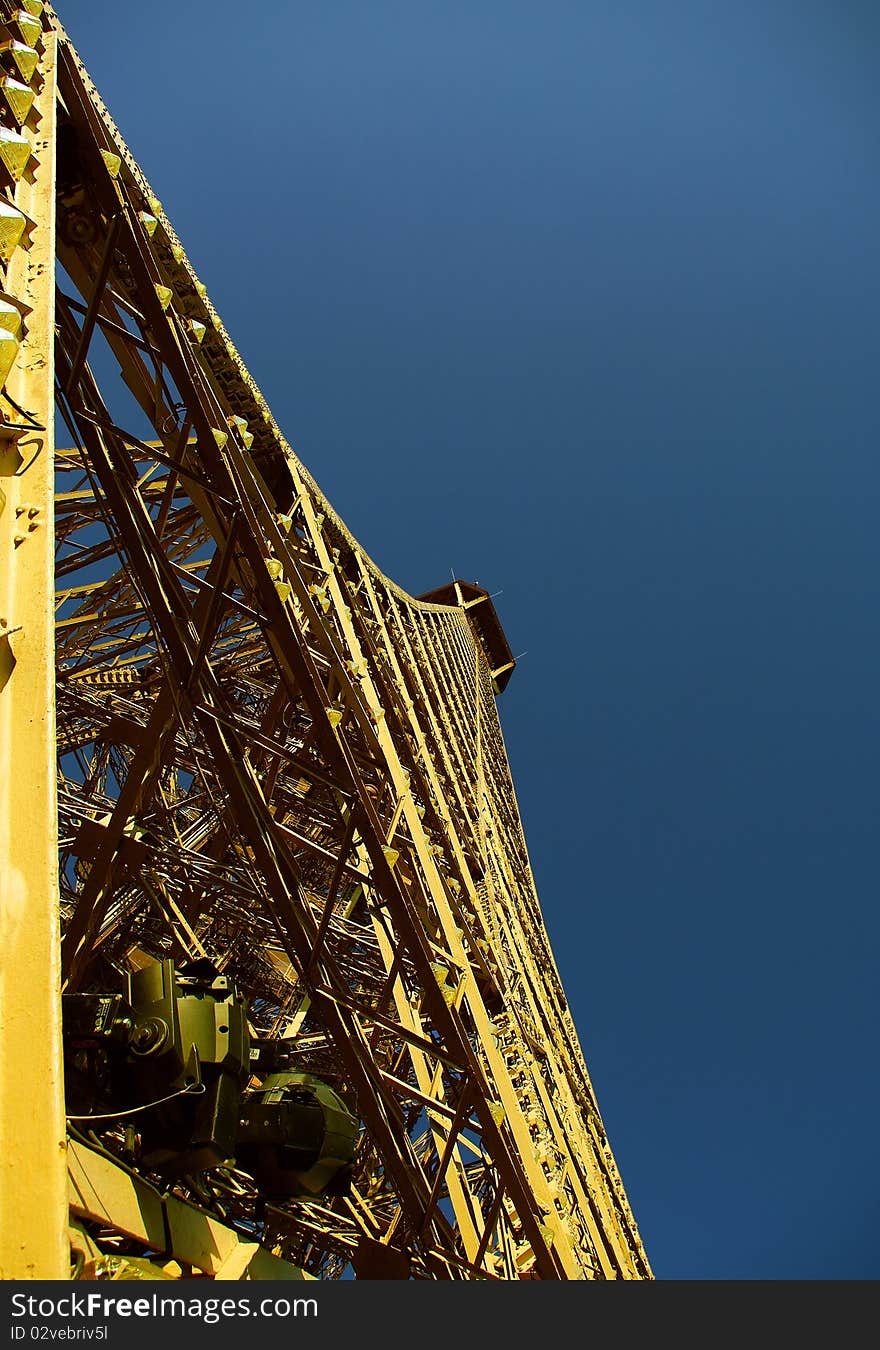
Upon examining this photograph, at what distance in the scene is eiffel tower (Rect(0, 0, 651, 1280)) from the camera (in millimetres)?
2879

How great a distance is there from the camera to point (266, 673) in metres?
19.9

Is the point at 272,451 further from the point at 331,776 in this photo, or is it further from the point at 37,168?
the point at 37,168

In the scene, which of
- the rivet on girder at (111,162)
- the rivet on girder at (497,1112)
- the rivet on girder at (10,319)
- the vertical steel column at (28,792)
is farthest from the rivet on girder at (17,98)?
the rivet on girder at (497,1112)

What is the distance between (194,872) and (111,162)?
8274 mm

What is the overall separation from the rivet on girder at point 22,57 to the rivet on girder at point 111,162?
4.16 ft

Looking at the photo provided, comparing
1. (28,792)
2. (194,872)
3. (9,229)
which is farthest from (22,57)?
(194,872)

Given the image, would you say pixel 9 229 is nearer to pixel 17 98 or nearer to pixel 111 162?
pixel 17 98

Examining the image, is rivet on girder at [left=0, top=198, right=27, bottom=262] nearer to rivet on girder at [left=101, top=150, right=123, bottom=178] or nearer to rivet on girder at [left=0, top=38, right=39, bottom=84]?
rivet on girder at [left=0, top=38, right=39, bottom=84]

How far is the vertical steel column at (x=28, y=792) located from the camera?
2.18m

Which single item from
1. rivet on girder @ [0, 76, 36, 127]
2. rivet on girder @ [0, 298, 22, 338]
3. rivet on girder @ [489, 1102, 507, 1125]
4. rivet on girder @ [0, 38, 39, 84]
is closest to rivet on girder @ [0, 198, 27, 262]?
rivet on girder @ [0, 298, 22, 338]

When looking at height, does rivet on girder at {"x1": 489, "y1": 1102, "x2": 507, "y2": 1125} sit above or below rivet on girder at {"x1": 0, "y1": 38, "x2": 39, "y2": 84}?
below

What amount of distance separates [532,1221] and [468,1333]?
499cm

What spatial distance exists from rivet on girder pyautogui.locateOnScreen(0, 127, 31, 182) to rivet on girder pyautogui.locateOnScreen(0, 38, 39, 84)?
1.18 meters

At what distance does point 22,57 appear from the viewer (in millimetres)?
5121
